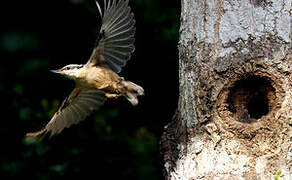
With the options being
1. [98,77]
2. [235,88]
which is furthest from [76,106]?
[235,88]

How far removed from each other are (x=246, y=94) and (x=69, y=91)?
2.39m

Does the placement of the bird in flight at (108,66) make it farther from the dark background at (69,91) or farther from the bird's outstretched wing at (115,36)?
the dark background at (69,91)

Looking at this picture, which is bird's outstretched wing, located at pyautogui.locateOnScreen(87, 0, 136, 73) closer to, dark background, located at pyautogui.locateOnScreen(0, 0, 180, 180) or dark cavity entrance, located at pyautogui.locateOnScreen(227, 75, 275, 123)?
Result: dark cavity entrance, located at pyautogui.locateOnScreen(227, 75, 275, 123)

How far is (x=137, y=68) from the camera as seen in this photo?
4.63 meters

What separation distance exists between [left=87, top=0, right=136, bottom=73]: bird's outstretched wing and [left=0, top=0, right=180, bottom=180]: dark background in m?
1.27

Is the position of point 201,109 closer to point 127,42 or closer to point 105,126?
point 127,42

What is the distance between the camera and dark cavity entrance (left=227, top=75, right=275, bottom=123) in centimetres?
250

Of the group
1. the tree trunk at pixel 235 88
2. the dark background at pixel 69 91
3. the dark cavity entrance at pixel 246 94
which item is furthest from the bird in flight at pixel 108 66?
the dark background at pixel 69 91

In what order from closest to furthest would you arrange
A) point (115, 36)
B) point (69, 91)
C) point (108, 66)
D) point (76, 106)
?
point (115, 36), point (108, 66), point (76, 106), point (69, 91)

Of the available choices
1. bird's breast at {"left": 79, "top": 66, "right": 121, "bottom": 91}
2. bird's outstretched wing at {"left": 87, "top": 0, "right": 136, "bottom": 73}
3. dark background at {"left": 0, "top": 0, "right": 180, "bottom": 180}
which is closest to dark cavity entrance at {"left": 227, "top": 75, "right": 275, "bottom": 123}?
bird's outstretched wing at {"left": 87, "top": 0, "right": 136, "bottom": 73}

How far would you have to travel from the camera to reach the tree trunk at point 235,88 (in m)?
2.42

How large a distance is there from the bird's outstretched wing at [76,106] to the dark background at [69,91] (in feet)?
2.54

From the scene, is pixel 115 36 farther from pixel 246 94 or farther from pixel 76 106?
pixel 246 94

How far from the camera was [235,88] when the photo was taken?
2525mm
